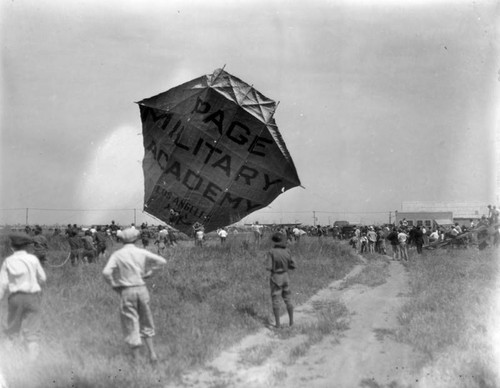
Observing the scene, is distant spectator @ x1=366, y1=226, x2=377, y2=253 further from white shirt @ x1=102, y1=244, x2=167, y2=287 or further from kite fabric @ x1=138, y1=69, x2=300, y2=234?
white shirt @ x1=102, y1=244, x2=167, y2=287

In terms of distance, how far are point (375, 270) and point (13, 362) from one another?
14601 mm

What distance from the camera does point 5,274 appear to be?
6.25 meters

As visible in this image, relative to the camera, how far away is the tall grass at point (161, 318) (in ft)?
19.0

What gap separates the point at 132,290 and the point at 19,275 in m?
1.55

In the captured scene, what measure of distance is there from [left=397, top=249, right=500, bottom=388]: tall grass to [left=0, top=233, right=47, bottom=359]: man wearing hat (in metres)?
5.29

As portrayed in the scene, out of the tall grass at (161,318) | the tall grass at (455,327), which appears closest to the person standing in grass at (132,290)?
the tall grass at (161,318)

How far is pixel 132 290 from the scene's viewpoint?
20.6ft

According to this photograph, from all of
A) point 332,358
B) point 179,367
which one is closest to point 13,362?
point 179,367

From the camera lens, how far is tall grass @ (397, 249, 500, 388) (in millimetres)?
6016

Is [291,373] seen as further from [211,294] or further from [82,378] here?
[211,294]

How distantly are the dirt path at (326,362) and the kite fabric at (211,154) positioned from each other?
34.1 ft

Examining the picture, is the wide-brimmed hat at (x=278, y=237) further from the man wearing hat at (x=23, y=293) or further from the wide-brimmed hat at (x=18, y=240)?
the wide-brimmed hat at (x=18, y=240)

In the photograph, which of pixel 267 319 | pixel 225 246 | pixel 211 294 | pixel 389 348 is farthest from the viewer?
pixel 225 246

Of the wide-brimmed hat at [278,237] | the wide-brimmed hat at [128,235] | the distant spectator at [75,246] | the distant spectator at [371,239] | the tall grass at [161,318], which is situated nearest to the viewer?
the tall grass at [161,318]
